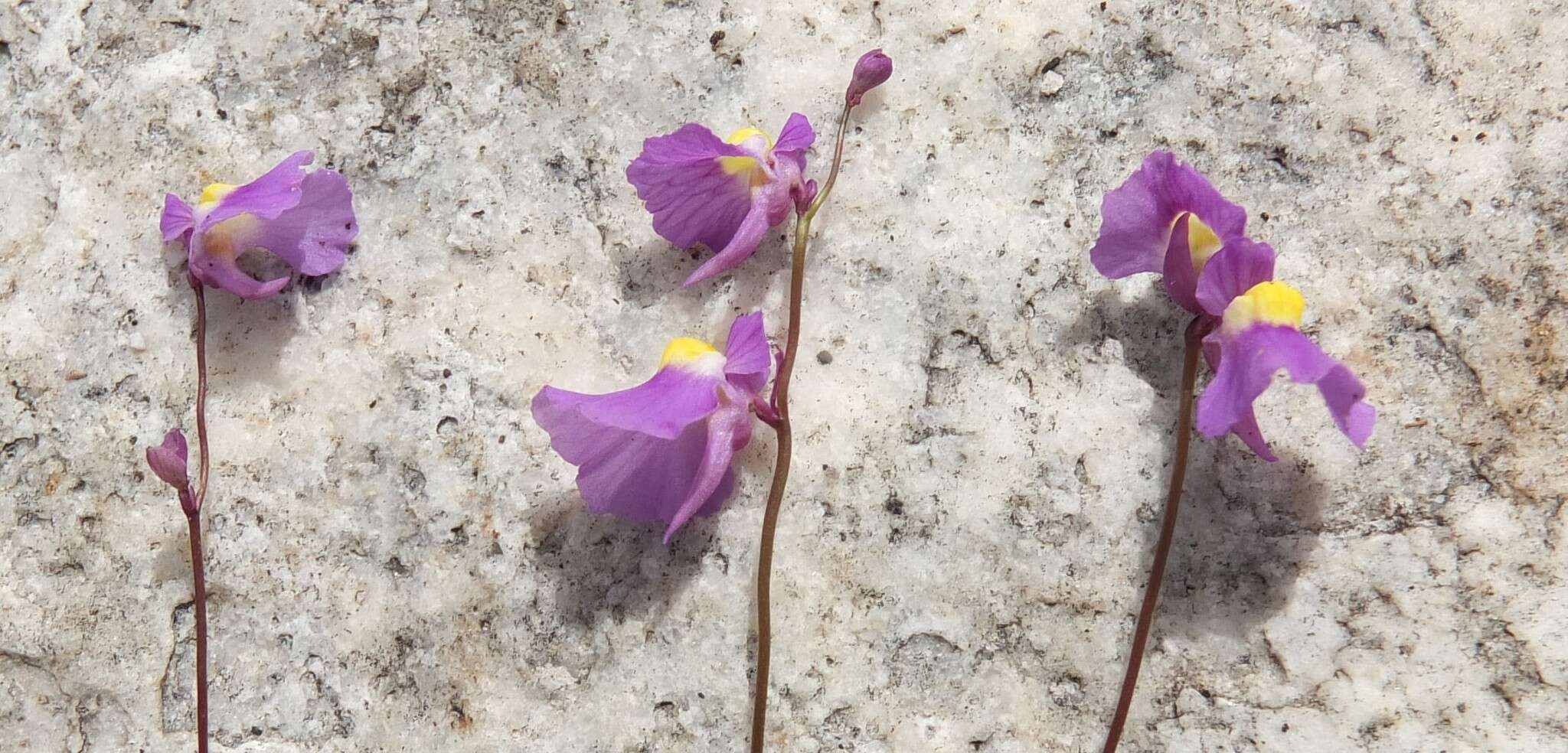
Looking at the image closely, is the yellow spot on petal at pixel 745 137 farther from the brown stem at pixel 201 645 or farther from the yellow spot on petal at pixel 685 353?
the brown stem at pixel 201 645

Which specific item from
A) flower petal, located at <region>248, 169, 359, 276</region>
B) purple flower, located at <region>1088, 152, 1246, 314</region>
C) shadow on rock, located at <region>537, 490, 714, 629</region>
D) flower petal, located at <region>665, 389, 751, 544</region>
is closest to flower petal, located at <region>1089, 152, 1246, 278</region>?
purple flower, located at <region>1088, 152, 1246, 314</region>

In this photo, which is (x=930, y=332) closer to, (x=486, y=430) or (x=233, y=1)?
(x=486, y=430)

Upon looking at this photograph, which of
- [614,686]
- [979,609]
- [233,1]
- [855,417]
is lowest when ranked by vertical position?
[614,686]

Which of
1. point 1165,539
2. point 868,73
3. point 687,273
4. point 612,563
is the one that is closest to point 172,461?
point 612,563

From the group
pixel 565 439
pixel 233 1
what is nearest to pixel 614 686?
pixel 565 439

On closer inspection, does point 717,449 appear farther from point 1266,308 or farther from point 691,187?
point 1266,308

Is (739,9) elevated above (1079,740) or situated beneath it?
elevated above
